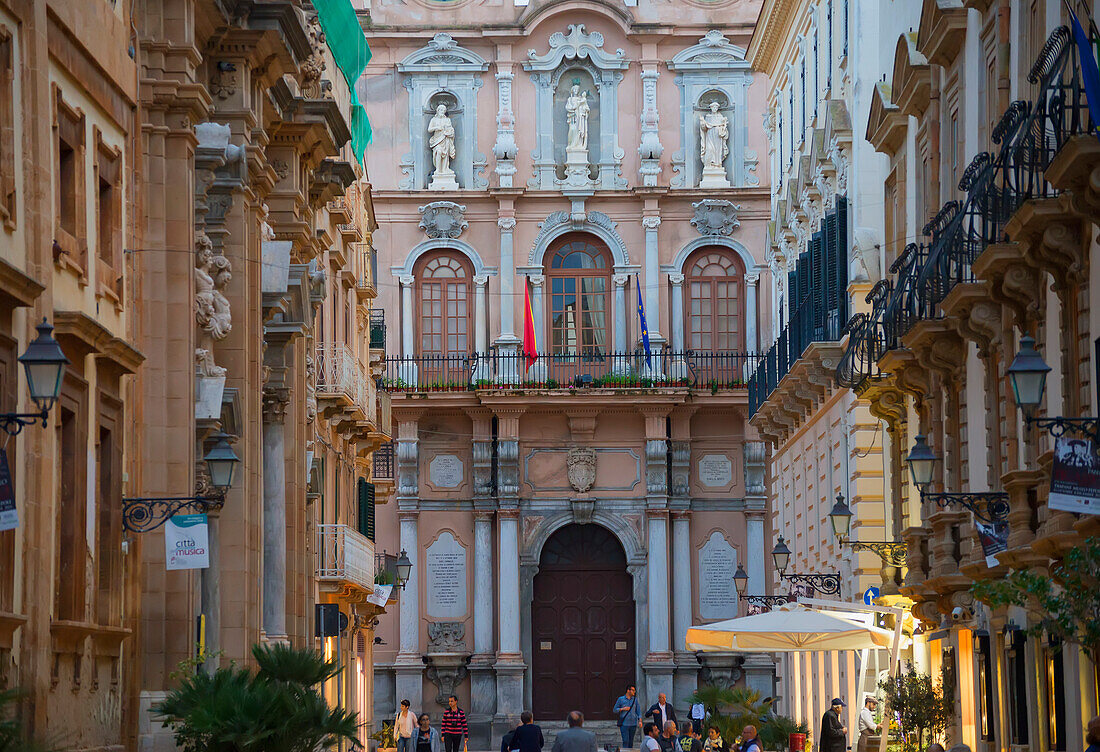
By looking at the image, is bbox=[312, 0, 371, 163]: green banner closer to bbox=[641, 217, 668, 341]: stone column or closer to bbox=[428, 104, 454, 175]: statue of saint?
bbox=[428, 104, 454, 175]: statue of saint

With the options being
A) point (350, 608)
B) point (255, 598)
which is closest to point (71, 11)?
point (255, 598)

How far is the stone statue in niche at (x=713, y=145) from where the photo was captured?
166 feet

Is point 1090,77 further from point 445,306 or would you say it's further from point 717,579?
point 445,306

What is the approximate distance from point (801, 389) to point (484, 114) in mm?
17077

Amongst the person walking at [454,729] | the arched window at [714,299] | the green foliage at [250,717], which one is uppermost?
the arched window at [714,299]

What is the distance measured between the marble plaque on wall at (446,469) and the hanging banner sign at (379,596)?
8883mm

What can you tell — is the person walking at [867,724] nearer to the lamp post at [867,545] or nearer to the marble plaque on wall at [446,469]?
the lamp post at [867,545]

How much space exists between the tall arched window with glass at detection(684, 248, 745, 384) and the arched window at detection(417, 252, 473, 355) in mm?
5587

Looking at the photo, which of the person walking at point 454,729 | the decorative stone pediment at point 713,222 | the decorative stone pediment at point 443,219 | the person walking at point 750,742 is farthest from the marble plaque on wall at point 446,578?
the person walking at point 750,742

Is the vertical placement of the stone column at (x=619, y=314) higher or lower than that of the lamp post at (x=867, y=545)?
higher

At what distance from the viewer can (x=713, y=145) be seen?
167 ft

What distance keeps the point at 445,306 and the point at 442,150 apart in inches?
156

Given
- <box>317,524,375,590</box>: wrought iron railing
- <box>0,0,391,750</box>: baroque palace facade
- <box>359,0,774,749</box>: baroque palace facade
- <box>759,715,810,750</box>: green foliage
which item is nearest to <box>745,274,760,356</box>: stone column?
<box>359,0,774,749</box>: baroque palace facade

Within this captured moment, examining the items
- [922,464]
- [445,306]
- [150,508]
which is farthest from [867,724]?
[445,306]
